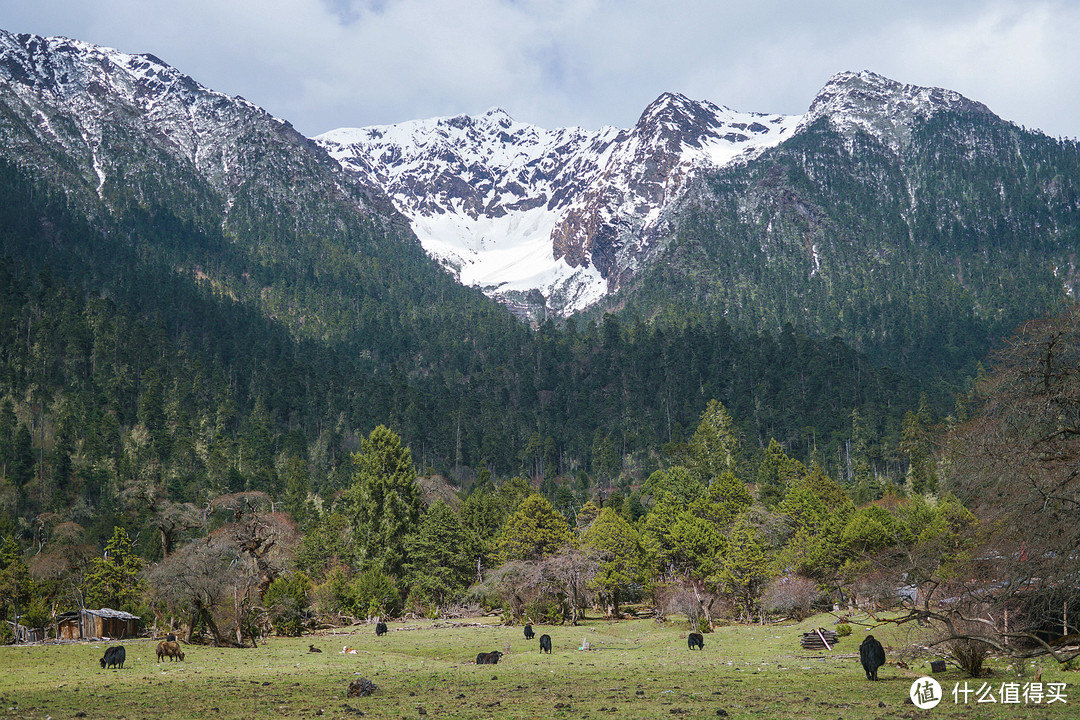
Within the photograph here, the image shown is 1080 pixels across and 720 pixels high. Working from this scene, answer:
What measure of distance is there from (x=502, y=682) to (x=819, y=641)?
20.6 meters

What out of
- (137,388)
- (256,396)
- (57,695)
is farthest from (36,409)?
(57,695)

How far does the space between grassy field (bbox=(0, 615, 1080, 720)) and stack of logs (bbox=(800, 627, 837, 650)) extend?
55 cm

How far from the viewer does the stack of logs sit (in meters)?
41.4

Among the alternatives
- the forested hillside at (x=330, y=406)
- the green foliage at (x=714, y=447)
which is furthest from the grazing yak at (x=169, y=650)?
the green foliage at (x=714, y=447)

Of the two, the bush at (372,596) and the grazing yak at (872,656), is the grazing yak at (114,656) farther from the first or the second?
the bush at (372,596)

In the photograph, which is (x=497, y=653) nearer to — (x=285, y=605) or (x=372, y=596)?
(x=285, y=605)

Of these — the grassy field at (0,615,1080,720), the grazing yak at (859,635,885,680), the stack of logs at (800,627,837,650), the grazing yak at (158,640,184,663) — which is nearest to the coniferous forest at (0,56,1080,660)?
the grazing yak at (859,635,885,680)

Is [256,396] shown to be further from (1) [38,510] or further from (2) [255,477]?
(1) [38,510]

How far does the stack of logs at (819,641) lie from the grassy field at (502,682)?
55cm

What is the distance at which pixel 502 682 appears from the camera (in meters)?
29.6

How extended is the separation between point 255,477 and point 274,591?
75.0 meters

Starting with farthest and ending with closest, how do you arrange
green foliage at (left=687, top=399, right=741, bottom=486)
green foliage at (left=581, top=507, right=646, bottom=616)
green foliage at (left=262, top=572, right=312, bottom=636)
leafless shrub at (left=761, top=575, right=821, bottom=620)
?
1. green foliage at (left=687, top=399, right=741, bottom=486)
2. green foliage at (left=581, top=507, right=646, bottom=616)
3. leafless shrub at (left=761, top=575, right=821, bottom=620)
4. green foliage at (left=262, top=572, right=312, bottom=636)

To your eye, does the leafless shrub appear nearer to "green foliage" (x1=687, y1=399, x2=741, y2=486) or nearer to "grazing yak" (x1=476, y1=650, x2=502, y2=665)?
"grazing yak" (x1=476, y1=650, x2=502, y2=665)

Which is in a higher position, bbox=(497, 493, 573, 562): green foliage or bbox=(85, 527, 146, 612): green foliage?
bbox=(497, 493, 573, 562): green foliage
